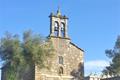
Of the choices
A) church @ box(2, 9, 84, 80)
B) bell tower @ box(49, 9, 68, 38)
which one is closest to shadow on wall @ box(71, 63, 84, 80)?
church @ box(2, 9, 84, 80)

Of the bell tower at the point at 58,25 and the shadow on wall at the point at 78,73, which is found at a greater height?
the bell tower at the point at 58,25

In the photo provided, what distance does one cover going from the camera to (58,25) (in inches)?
2314

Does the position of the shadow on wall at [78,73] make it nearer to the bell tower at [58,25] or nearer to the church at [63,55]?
the church at [63,55]

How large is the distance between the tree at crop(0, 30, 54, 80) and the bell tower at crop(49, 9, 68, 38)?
154 inches

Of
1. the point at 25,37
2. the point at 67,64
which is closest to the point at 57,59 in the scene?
the point at 67,64

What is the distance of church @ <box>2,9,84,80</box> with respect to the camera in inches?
2290

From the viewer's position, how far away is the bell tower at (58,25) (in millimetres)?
58438

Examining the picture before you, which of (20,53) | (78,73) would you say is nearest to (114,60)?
(78,73)

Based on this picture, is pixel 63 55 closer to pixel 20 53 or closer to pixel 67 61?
pixel 67 61

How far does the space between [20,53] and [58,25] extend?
771 cm

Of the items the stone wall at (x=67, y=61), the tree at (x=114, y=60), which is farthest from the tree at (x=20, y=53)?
the tree at (x=114, y=60)

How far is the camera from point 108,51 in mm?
62562

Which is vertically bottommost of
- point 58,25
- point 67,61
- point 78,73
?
point 78,73

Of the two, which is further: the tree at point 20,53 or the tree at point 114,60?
the tree at point 114,60
